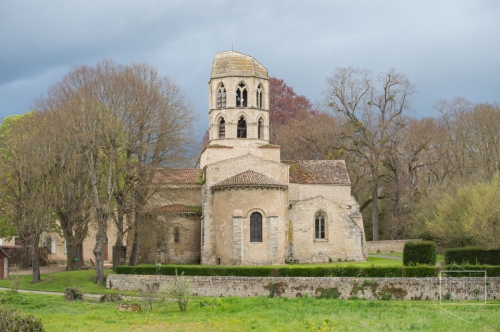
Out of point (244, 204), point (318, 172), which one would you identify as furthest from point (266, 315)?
point (318, 172)

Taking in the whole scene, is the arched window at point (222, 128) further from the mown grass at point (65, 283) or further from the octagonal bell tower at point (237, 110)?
the mown grass at point (65, 283)

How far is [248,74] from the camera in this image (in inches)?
1885

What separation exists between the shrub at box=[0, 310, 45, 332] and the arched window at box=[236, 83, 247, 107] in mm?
28671

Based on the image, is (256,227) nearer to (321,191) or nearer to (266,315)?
(321,191)

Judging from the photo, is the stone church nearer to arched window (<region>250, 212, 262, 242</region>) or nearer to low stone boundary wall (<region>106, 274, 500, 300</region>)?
arched window (<region>250, 212, 262, 242</region>)

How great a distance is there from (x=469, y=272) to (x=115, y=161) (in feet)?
68.3

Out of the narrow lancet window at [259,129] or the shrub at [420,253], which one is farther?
the narrow lancet window at [259,129]

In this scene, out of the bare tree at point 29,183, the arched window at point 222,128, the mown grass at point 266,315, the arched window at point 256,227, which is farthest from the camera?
the arched window at point 222,128

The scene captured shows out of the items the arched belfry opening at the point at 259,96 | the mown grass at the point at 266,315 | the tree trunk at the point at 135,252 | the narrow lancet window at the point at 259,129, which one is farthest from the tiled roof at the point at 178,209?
the mown grass at the point at 266,315

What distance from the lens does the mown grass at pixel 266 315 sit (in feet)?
77.9

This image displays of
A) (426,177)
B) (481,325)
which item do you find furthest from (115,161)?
(426,177)

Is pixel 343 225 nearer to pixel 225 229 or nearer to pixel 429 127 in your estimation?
pixel 225 229

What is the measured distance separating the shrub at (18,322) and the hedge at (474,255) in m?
26.9

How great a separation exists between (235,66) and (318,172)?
10.3 m
